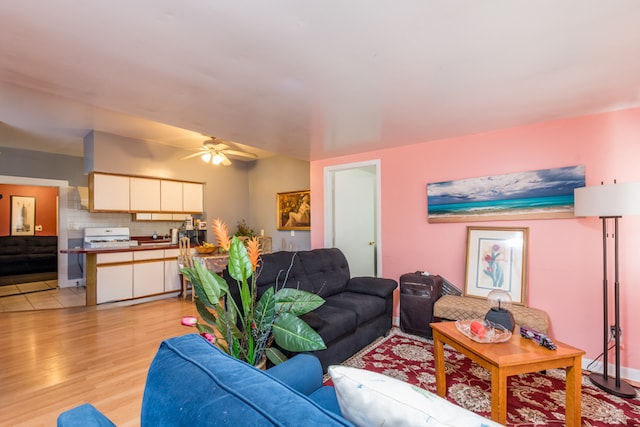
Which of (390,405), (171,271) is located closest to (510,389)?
(390,405)

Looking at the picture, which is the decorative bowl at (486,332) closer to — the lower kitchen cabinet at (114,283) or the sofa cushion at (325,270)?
the sofa cushion at (325,270)

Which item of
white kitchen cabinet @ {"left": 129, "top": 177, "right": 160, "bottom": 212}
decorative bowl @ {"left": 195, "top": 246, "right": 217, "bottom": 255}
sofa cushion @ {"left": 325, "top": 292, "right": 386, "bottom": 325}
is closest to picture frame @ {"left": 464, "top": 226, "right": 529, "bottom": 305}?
sofa cushion @ {"left": 325, "top": 292, "right": 386, "bottom": 325}

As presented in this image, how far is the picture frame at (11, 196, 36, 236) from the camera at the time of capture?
682cm

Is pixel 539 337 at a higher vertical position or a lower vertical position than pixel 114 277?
higher

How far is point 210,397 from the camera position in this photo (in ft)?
2.14

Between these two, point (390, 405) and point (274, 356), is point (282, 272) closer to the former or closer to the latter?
point (274, 356)

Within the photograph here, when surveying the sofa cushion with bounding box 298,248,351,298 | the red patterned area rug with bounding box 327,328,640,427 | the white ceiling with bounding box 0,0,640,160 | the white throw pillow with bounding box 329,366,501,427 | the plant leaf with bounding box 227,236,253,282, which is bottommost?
the red patterned area rug with bounding box 327,328,640,427

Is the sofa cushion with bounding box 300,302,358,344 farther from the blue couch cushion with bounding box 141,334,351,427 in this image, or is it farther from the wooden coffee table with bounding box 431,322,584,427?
the blue couch cushion with bounding box 141,334,351,427

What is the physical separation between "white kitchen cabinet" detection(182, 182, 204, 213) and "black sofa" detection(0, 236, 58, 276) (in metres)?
3.80

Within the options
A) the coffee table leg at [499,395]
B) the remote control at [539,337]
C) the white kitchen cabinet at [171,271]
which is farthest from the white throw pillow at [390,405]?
the white kitchen cabinet at [171,271]

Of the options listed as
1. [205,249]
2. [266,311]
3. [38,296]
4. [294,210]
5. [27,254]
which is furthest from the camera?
[27,254]

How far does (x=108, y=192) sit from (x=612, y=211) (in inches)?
230

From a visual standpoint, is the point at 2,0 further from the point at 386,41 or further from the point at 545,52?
the point at 545,52

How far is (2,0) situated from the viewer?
4.14ft
